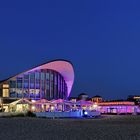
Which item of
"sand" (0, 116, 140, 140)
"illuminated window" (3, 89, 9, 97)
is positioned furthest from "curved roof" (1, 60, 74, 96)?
"sand" (0, 116, 140, 140)

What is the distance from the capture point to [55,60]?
68812 millimetres

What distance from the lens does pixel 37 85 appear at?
63.0 metres

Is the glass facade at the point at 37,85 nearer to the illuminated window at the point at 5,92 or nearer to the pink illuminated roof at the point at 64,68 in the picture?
the illuminated window at the point at 5,92

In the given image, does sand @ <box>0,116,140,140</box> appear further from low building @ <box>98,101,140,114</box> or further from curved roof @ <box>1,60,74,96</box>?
low building @ <box>98,101,140,114</box>

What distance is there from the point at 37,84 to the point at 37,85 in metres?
0.17

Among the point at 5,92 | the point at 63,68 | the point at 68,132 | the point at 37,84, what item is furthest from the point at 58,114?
the point at 63,68

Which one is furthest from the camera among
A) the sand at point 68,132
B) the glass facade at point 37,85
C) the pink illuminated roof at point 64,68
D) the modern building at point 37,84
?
the pink illuminated roof at point 64,68

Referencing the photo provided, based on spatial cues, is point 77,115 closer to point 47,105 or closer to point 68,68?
point 47,105

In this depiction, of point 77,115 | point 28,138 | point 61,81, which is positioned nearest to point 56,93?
point 61,81

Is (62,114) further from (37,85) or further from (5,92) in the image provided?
(37,85)

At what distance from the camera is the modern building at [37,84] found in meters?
60.9

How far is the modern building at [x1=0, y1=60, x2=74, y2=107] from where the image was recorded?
60.9m

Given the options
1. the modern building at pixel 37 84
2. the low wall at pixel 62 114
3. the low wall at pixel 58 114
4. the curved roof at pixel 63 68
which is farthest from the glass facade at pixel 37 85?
the low wall at pixel 58 114

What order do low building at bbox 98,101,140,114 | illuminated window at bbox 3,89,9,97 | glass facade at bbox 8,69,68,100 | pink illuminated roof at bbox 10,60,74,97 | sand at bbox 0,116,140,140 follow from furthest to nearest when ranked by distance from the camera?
low building at bbox 98,101,140,114 < pink illuminated roof at bbox 10,60,74,97 < glass facade at bbox 8,69,68,100 < illuminated window at bbox 3,89,9,97 < sand at bbox 0,116,140,140
